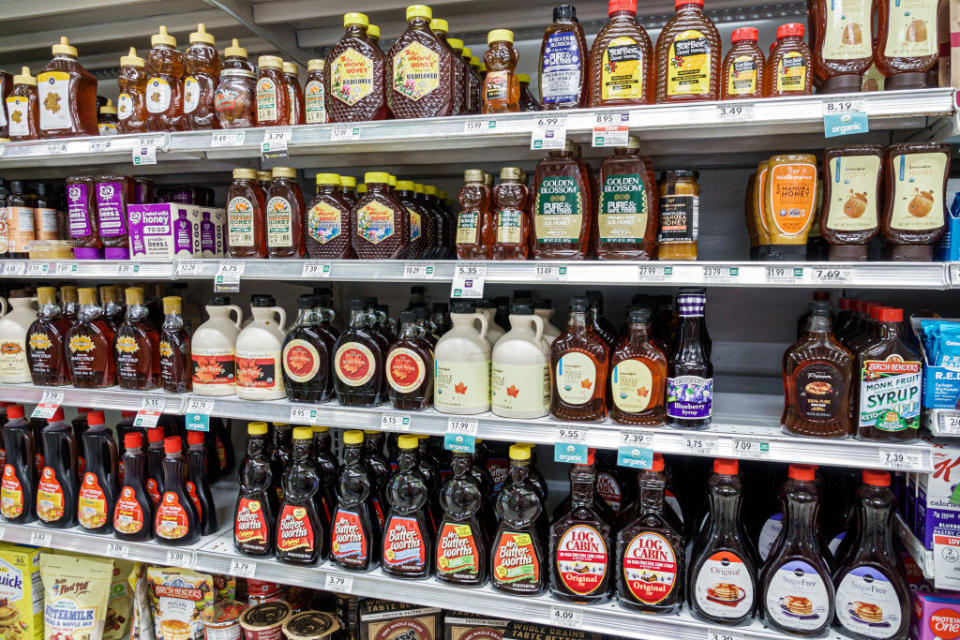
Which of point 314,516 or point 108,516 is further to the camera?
point 108,516

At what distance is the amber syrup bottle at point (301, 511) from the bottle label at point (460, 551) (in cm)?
43

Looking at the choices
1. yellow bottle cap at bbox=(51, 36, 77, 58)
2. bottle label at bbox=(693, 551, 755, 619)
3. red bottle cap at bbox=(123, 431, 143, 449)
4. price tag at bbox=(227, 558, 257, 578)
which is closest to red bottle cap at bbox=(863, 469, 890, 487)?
bottle label at bbox=(693, 551, 755, 619)

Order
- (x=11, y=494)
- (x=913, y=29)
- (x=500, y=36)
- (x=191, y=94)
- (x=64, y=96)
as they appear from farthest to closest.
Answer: (x=11, y=494) → (x=64, y=96) → (x=191, y=94) → (x=500, y=36) → (x=913, y=29)

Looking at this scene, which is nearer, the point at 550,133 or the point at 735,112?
the point at 735,112

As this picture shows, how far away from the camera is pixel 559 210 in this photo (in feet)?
5.20

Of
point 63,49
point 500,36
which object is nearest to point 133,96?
point 63,49

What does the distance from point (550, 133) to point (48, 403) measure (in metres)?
1.88

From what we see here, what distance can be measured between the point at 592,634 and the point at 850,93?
1.59 meters

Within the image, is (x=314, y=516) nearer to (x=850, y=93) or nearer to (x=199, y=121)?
(x=199, y=121)

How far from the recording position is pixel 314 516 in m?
1.83

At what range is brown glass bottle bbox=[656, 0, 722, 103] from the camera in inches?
56.7

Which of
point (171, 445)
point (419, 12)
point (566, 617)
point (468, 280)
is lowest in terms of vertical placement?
point (566, 617)

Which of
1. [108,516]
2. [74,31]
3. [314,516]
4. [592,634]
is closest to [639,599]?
[592,634]

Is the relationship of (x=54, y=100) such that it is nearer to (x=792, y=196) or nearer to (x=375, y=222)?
(x=375, y=222)
